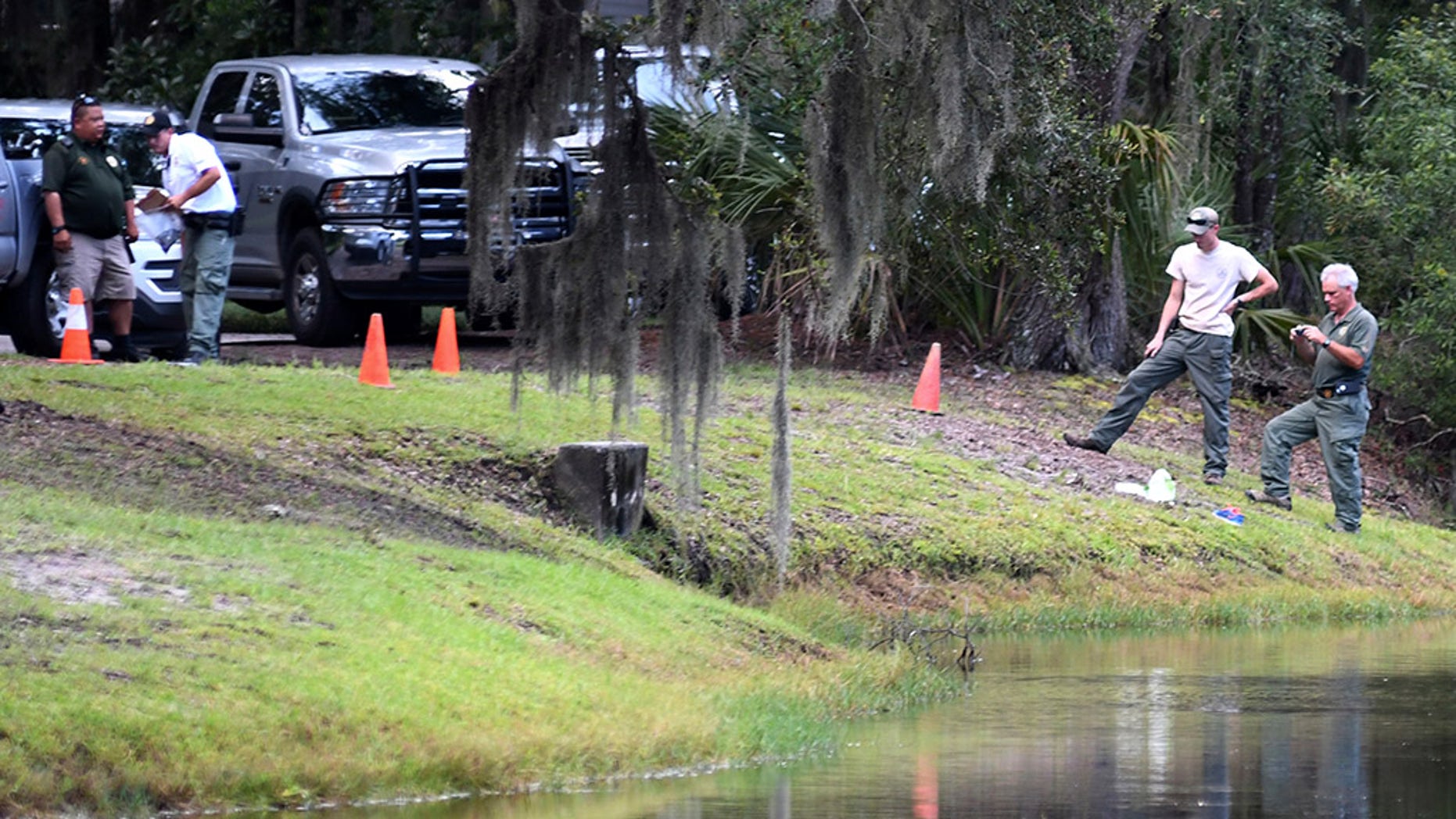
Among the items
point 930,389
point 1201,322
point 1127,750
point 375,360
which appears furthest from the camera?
point 930,389

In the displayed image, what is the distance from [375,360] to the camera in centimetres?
1722

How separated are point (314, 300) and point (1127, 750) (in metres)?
12.0

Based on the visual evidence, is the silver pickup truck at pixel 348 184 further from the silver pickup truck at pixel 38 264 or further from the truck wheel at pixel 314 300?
the silver pickup truck at pixel 38 264

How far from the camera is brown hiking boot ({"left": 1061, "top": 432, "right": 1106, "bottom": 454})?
18.8 metres

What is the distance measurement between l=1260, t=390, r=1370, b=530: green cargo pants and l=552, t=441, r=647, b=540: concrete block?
230 inches

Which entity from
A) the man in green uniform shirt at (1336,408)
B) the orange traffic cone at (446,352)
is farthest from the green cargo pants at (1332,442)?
the orange traffic cone at (446,352)

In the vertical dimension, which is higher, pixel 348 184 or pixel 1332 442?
pixel 348 184

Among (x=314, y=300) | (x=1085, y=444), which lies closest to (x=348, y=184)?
(x=314, y=300)

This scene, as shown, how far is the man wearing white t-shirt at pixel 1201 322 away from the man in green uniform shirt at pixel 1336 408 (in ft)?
1.75

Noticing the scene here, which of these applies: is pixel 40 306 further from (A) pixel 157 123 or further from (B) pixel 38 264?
(A) pixel 157 123

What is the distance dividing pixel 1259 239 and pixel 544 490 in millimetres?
12608

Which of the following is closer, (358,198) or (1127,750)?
(1127,750)

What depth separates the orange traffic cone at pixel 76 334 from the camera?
1738 centimetres

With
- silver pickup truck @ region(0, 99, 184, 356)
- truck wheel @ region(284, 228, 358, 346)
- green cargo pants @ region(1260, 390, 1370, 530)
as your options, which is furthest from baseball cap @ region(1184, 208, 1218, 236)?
silver pickup truck @ region(0, 99, 184, 356)
